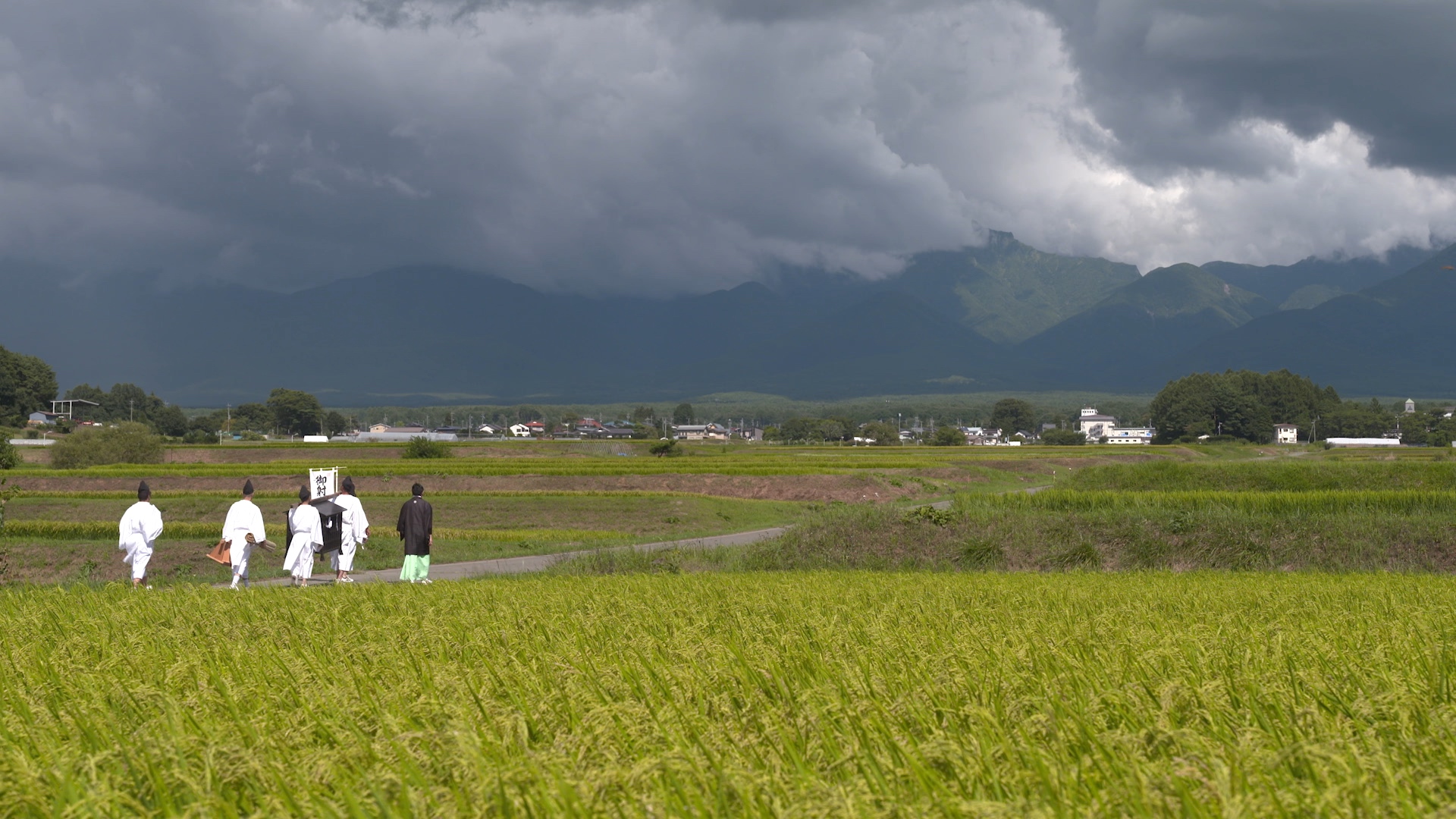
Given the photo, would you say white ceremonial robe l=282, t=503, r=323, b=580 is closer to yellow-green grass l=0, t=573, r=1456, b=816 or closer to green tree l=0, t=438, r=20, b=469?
yellow-green grass l=0, t=573, r=1456, b=816

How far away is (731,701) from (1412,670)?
3697 millimetres

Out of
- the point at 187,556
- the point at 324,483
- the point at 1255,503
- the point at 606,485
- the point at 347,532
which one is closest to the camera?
the point at 347,532

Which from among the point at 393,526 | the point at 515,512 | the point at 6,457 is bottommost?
the point at 393,526

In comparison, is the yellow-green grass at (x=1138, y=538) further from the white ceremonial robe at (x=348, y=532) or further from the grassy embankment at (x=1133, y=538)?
the white ceremonial robe at (x=348, y=532)

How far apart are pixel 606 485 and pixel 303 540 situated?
42.8m

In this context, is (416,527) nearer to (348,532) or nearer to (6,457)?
Answer: (348,532)

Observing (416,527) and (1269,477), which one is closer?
(416,527)

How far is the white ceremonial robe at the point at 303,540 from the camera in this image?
21531 millimetres

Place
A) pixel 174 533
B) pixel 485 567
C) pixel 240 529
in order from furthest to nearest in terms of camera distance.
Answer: pixel 174 533 → pixel 485 567 → pixel 240 529

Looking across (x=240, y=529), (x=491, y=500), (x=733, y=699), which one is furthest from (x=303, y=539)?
(x=491, y=500)

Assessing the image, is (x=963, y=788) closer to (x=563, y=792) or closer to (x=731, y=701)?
(x=563, y=792)

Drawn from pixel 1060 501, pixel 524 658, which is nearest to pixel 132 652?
pixel 524 658

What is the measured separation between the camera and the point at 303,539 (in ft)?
70.6

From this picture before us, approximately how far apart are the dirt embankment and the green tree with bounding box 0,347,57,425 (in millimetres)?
119345
